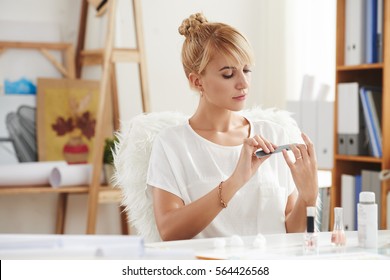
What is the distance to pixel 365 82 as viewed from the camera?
9.17 feet

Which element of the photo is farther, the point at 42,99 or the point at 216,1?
the point at 216,1

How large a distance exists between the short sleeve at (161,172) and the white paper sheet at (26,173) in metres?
1.42

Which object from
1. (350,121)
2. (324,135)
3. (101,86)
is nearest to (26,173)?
(101,86)

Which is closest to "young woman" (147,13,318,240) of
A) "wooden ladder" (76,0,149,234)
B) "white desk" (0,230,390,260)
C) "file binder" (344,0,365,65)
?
"white desk" (0,230,390,260)

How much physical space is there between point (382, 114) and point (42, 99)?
1563 millimetres

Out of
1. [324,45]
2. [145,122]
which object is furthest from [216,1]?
[145,122]

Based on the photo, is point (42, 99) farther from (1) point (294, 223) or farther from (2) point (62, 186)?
(1) point (294, 223)

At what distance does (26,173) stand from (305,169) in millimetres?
1772

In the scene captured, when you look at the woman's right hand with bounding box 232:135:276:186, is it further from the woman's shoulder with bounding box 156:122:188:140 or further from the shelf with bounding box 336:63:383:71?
the shelf with bounding box 336:63:383:71

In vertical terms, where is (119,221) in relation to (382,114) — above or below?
below

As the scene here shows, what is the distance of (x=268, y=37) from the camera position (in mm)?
3598

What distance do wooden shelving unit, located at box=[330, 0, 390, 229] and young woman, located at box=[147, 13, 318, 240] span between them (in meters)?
0.82

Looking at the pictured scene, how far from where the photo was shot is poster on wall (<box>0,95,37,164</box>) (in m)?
3.13

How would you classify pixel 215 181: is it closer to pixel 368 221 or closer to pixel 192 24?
pixel 192 24
